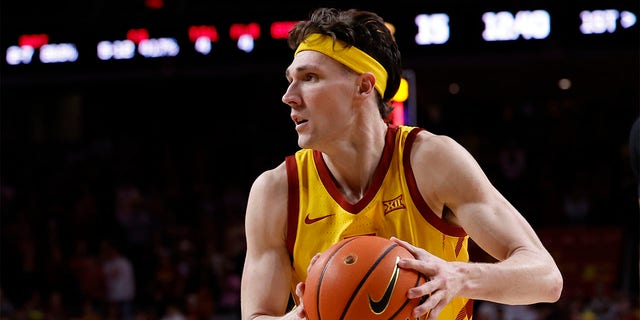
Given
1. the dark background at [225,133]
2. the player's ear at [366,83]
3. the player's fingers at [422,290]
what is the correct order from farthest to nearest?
the dark background at [225,133] < the player's ear at [366,83] < the player's fingers at [422,290]

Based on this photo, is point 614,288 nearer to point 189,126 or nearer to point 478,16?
point 478,16

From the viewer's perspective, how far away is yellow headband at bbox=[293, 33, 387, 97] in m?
3.45

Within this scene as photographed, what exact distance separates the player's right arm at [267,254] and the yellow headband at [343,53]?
1.57 ft

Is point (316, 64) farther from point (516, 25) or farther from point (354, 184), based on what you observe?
point (516, 25)

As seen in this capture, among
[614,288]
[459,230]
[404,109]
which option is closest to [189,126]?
[614,288]

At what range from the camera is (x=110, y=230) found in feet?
42.2

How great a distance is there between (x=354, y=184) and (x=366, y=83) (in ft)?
1.20

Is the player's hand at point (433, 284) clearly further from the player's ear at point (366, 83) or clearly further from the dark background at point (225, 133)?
the dark background at point (225, 133)

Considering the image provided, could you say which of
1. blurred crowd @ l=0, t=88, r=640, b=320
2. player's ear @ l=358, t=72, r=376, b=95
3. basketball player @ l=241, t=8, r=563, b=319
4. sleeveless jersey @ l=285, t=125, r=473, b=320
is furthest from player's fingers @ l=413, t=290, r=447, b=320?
blurred crowd @ l=0, t=88, r=640, b=320

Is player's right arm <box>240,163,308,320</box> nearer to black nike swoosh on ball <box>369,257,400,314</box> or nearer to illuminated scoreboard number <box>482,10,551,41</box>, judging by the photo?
black nike swoosh on ball <box>369,257,400,314</box>

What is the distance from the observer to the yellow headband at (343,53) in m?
3.45

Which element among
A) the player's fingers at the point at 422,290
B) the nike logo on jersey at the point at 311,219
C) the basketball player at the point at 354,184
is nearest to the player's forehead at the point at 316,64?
the basketball player at the point at 354,184

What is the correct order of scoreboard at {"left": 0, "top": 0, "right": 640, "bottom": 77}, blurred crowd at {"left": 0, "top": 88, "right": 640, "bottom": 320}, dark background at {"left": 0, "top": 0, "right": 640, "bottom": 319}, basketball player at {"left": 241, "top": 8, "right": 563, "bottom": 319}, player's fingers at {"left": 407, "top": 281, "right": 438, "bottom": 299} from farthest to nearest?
blurred crowd at {"left": 0, "top": 88, "right": 640, "bottom": 320} → dark background at {"left": 0, "top": 0, "right": 640, "bottom": 319} → scoreboard at {"left": 0, "top": 0, "right": 640, "bottom": 77} → basketball player at {"left": 241, "top": 8, "right": 563, "bottom": 319} → player's fingers at {"left": 407, "top": 281, "right": 438, "bottom": 299}

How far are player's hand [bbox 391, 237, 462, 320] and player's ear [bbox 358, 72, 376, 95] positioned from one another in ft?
2.82
